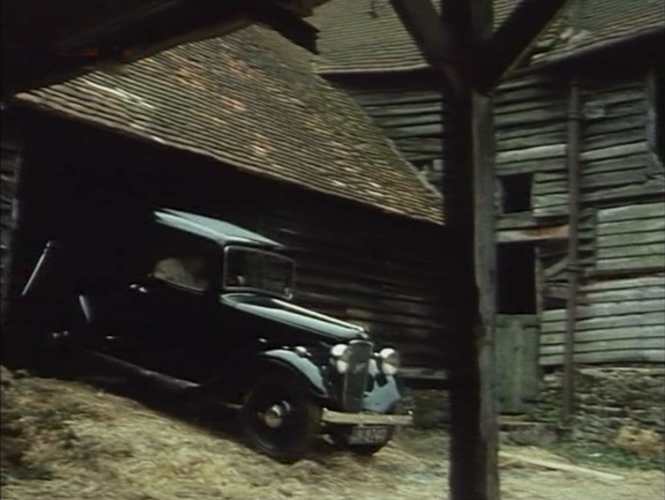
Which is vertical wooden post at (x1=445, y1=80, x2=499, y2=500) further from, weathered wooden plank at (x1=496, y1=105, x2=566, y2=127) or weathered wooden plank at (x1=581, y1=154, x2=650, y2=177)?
weathered wooden plank at (x1=496, y1=105, x2=566, y2=127)

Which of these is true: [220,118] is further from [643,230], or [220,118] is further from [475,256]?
[475,256]

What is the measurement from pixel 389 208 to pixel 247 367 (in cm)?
493

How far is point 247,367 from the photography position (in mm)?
8844

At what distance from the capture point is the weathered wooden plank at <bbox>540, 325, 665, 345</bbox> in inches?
511

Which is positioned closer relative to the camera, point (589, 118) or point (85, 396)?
point (85, 396)

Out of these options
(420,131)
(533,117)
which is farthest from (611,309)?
(420,131)

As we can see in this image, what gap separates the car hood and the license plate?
0.82m

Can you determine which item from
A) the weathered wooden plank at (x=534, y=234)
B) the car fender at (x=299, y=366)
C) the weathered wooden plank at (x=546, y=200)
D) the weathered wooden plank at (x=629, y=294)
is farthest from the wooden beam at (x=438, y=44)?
the weathered wooden plank at (x=546, y=200)

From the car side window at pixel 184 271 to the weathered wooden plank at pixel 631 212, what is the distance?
669 centimetres

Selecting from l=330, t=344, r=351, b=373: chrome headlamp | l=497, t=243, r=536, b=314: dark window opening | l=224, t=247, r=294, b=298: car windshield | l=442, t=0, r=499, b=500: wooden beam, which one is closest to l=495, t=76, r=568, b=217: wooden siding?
l=497, t=243, r=536, b=314: dark window opening

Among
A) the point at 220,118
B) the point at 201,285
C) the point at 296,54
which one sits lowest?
the point at 201,285

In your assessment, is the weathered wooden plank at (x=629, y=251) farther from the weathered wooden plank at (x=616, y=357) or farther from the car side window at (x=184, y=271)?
the car side window at (x=184, y=271)

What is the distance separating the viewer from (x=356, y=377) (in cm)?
877

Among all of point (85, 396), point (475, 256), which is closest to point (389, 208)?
point (85, 396)
